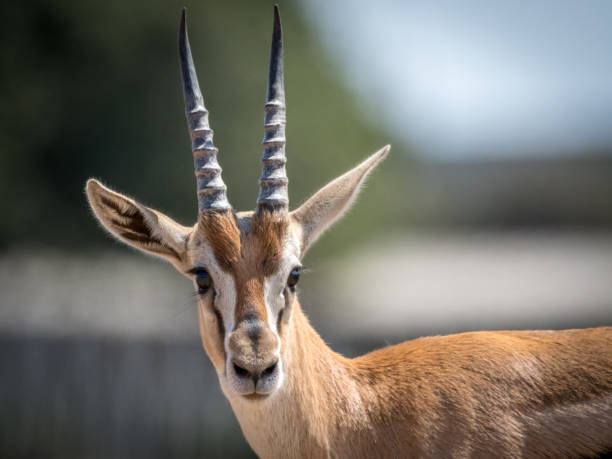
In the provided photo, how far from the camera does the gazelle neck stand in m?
4.46

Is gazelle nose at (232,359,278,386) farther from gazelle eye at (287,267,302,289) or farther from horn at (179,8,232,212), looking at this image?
horn at (179,8,232,212)

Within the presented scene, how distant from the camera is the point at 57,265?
46.3ft

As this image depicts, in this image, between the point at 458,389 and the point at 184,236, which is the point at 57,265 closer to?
the point at 184,236

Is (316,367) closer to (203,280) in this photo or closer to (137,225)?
(203,280)

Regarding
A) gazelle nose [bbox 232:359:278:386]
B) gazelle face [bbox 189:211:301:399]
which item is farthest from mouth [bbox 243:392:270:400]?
gazelle nose [bbox 232:359:278:386]

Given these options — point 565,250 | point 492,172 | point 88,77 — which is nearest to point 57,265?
point 88,77

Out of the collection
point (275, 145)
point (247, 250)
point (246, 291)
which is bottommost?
point (246, 291)

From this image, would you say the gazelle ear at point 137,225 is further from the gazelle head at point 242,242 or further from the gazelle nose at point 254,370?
the gazelle nose at point 254,370

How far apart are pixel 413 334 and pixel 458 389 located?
856 cm

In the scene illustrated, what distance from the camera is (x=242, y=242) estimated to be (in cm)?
460

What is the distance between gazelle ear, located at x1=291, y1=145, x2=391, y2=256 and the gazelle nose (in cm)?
115

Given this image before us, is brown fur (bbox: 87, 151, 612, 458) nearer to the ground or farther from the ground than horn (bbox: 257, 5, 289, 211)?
nearer to the ground

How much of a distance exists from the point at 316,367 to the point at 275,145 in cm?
158

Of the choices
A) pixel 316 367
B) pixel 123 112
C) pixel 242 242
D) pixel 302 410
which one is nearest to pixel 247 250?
pixel 242 242
